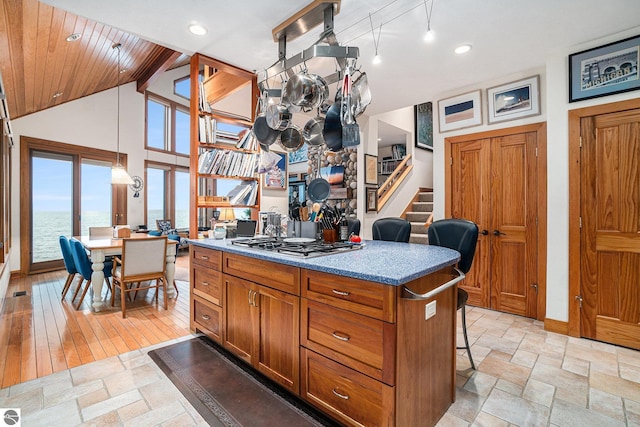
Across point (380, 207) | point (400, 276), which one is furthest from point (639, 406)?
point (380, 207)

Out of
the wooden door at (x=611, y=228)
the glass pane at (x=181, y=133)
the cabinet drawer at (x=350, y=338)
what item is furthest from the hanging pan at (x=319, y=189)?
the glass pane at (x=181, y=133)

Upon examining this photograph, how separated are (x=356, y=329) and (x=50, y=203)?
22.8ft

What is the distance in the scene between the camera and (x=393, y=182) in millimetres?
5816

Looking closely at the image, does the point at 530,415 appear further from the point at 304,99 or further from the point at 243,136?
the point at 243,136

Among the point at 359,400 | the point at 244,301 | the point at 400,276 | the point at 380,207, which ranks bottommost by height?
the point at 359,400

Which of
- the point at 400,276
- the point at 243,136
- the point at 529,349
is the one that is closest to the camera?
the point at 400,276

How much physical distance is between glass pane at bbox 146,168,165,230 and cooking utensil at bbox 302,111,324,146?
20.8ft

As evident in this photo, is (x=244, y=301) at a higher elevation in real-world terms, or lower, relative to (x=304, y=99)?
lower

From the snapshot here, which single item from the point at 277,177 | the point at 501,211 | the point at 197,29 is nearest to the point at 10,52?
the point at 197,29

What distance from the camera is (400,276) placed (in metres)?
1.24

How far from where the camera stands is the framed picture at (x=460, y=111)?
363 cm

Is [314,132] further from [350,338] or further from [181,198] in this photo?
[181,198]

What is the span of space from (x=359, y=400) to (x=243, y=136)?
268 centimetres

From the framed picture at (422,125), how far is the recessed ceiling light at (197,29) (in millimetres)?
4830
